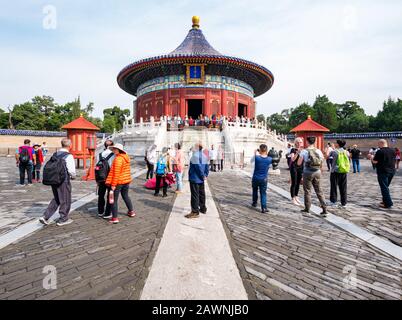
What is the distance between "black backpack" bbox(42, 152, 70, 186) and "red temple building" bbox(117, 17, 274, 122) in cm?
2283

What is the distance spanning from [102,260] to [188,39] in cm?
3157

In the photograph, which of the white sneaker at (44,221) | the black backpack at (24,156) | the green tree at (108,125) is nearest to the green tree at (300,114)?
the green tree at (108,125)

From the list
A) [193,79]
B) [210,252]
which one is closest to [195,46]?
[193,79]

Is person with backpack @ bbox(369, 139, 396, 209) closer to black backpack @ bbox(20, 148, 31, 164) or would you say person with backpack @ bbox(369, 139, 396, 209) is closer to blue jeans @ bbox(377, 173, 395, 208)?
blue jeans @ bbox(377, 173, 395, 208)

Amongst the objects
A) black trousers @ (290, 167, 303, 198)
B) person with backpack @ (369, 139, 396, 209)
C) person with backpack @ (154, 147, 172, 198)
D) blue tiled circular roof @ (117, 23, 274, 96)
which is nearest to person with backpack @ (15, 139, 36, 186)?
person with backpack @ (154, 147, 172, 198)

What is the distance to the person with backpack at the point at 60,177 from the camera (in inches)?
164

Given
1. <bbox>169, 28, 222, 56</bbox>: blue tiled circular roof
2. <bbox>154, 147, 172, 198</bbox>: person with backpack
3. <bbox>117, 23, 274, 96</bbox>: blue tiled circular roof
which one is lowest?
<bbox>154, 147, 172, 198</bbox>: person with backpack

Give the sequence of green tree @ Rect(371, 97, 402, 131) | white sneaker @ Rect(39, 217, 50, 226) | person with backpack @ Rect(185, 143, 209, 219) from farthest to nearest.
→ green tree @ Rect(371, 97, 402, 131)
person with backpack @ Rect(185, 143, 209, 219)
white sneaker @ Rect(39, 217, 50, 226)

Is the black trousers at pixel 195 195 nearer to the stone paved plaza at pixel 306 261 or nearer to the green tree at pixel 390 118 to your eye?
the stone paved plaza at pixel 306 261

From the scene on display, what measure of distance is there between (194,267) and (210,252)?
47cm

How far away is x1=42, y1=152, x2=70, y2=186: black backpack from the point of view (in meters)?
4.15

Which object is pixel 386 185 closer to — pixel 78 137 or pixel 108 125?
pixel 78 137

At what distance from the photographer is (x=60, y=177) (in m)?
4.22
